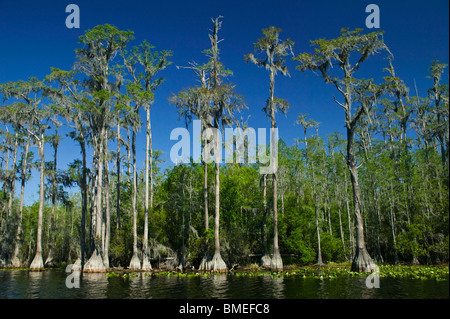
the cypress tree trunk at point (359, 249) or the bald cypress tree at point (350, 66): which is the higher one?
the bald cypress tree at point (350, 66)

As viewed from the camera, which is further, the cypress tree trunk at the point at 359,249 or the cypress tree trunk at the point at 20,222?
the cypress tree trunk at the point at 20,222

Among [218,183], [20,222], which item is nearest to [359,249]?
[218,183]

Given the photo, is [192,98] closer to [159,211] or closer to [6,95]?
[159,211]

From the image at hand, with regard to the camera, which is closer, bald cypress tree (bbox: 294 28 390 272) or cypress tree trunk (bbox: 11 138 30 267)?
bald cypress tree (bbox: 294 28 390 272)

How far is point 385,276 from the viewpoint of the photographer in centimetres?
1978

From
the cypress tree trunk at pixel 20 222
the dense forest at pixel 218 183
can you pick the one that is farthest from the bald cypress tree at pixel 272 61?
the cypress tree trunk at pixel 20 222

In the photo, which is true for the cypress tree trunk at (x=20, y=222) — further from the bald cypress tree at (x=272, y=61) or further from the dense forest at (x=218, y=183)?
the bald cypress tree at (x=272, y=61)

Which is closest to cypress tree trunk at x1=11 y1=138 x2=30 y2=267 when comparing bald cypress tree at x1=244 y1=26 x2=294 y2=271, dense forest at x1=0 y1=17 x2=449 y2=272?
dense forest at x1=0 y1=17 x2=449 y2=272

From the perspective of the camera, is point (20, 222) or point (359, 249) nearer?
point (359, 249)

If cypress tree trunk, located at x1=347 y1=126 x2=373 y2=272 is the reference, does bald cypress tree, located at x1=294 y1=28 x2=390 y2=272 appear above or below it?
above

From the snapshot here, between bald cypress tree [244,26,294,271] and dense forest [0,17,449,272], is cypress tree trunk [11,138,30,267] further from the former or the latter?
bald cypress tree [244,26,294,271]

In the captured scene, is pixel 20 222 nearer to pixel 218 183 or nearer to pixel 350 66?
pixel 218 183

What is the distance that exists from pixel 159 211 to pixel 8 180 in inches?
808
